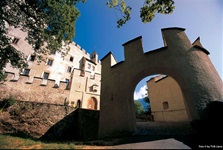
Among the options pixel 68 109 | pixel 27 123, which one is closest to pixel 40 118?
pixel 27 123

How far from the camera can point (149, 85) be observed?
13.7 meters

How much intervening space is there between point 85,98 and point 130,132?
50.1ft

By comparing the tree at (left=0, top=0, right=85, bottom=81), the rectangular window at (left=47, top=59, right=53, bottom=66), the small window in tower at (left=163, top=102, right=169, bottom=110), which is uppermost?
the rectangular window at (left=47, top=59, right=53, bottom=66)

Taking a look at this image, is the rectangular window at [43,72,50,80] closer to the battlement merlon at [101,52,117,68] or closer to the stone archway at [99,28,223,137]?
the battlement merlon at [101,52,117,68]

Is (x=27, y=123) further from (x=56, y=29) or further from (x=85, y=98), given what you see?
(x=85, y=98)

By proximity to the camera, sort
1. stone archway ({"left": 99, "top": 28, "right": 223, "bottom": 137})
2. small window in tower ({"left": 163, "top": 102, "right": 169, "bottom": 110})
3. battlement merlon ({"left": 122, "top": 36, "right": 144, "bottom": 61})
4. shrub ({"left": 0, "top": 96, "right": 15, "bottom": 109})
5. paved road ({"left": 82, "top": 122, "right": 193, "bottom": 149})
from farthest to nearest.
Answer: small window in tower ({"left": 163, "top": 102, "right": 169, "bottom": 110}) → shrub ({"left": 0, "top": 96, "right": 15, "bottom": 109}) → battlement merlon ({"left": 122, "top": 36, "right": 144, "bottom": 61}) → stone archway ({"left": 99, "top": 28, "right": 223, "bottom": 137}) → paved road ({"left": 82, "top": 122, "right": 193, "bottom": 149})

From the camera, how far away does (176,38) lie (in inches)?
284

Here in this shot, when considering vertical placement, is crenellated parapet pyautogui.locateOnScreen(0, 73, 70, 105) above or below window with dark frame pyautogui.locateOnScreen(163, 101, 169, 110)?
above

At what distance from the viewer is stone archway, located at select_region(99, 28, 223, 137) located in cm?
574

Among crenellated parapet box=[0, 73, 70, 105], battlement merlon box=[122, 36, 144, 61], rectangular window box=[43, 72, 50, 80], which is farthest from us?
rectangular window box=[43, 72, 50, 80]

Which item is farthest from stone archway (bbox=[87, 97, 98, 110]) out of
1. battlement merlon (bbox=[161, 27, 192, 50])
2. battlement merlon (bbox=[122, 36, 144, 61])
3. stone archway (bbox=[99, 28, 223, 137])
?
battlement merlon (bbox=[161, 27, 192, 50])

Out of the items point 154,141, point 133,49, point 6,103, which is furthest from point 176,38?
point 6,103

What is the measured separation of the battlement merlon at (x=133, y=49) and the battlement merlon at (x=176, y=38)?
181 centimetres

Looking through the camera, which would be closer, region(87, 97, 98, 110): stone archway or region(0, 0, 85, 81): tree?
region(0, 0, 85, 81): tree
